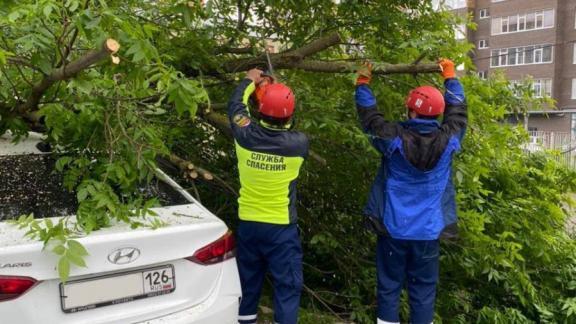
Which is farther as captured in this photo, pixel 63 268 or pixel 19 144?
pixel 19 144

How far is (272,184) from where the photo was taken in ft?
11.5

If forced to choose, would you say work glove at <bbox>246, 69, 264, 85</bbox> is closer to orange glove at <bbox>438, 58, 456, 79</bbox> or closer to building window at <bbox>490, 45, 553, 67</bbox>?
orange glove at <bbox>438, 58, 456, 79</bbox>

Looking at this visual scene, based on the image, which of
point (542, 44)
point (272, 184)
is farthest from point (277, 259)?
point (542, 44)

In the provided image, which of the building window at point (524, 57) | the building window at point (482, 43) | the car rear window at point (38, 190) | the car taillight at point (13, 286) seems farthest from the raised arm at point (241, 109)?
the building window at point (482, 43)

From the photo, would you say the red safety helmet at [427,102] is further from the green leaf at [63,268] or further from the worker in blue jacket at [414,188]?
the green leaf at [63,268]

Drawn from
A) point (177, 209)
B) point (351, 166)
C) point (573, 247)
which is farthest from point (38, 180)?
point (573, 247)

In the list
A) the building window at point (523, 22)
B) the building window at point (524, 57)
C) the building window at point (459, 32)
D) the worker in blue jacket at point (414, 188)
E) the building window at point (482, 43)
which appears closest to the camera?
the worker in blue jacket at point (414, 188)

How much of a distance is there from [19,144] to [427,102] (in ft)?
9.12

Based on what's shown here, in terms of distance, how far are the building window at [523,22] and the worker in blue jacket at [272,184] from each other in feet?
133

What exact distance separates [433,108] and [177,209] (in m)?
1.83

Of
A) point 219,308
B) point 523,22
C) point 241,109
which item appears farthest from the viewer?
point 523,22

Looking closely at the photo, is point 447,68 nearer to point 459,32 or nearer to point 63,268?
point 459,32

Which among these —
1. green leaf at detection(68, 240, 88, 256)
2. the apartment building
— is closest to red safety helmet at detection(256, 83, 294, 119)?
green leaf at detection(68, 240, 88, 256)

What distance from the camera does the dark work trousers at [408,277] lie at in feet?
12.6
